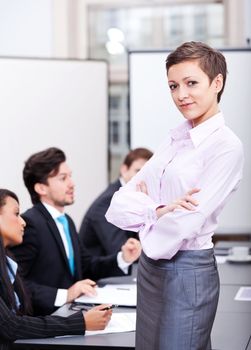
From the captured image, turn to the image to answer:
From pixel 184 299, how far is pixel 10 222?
46.2 inches

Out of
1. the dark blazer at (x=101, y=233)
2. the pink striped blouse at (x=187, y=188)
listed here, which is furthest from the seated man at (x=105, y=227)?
the pink striped blouse at (x=187, y=188)

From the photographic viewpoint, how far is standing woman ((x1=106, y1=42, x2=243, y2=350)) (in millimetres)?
1647

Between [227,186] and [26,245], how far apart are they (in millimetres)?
1752

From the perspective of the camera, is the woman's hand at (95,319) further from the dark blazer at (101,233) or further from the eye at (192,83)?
the dark blazer at (101,233)

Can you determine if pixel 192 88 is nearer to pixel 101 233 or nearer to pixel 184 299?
pixel 184 299

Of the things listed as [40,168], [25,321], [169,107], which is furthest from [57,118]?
[25,321]

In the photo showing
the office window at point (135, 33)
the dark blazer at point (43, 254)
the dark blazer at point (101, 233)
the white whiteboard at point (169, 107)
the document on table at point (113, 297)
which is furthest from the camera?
the office window at point (135, 33)

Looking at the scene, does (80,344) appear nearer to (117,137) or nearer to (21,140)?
(21,140)

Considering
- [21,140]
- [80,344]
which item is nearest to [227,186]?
[80,344]

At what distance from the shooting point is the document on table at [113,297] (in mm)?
2830

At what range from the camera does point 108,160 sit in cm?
563

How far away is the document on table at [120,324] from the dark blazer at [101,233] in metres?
1.35

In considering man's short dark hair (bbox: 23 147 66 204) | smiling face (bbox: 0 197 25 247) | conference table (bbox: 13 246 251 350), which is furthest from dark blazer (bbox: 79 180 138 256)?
smiling face (bbox: 0 197 25 247)

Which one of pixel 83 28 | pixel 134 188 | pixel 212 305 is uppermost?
pixel 83 28
